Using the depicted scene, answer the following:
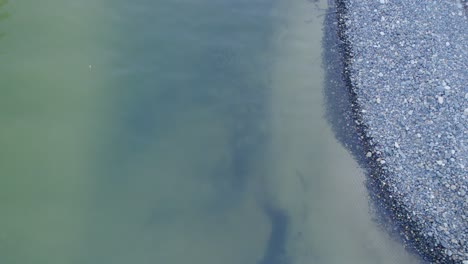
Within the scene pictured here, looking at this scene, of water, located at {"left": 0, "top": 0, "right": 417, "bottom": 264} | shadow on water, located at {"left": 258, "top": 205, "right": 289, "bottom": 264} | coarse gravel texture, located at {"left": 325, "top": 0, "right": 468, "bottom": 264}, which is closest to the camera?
shadow on water, located at {"left": 258, "top": 205, "right": 289, "bottom": 264}

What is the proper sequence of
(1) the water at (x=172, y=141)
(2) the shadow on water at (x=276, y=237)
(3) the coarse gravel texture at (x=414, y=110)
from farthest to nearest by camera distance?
(3) the coarse gravel texture at (x=414, y=110) → (1) the water at (x=172, y=141) → (2) the shadow on water at (x=276, y=237)

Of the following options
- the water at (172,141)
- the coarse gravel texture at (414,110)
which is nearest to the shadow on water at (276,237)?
the water at (172,141)

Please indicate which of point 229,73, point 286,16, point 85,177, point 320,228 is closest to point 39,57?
point 85,177

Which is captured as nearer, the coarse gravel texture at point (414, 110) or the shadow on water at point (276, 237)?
the shadow on water at point (276, 237)

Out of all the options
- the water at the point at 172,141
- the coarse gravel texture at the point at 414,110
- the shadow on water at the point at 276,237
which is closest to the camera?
the shadow on water at the point at 276,237

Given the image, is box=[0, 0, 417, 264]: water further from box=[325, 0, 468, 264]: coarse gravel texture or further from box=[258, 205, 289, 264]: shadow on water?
box=[325, 0, 468, 264]: coarse gravel texture

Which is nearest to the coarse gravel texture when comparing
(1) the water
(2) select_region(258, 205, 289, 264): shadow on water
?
(1) the water

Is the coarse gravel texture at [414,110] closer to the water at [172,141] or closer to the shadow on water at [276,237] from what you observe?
the water at [172,141]

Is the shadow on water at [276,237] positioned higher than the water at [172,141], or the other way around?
the water at [172,141]
